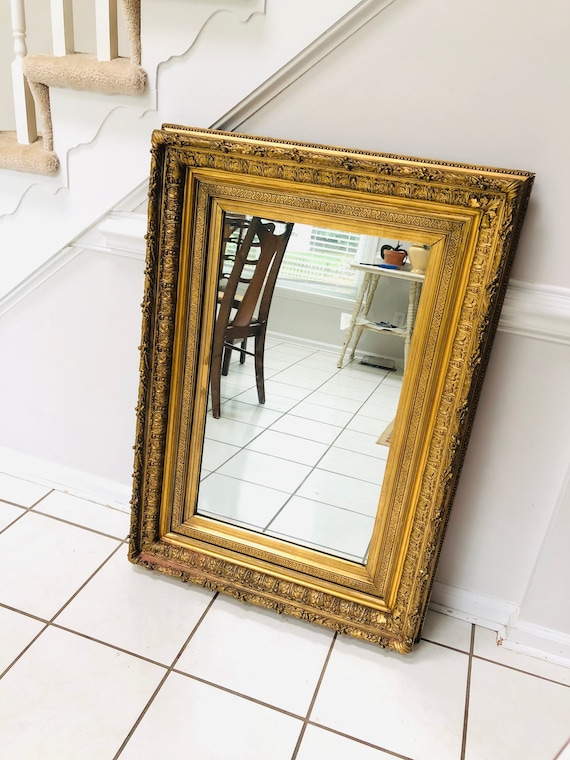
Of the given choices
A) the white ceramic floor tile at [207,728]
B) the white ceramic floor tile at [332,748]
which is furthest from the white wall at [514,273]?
the white ceramic floor tile at [207,728]

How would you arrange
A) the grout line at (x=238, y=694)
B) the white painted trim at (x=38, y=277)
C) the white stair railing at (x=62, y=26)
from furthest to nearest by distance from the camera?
the white painted trim at (x=38, y=277) < the white stair railing at (x=62, y=26) < the grout line at (x=238, y=694)

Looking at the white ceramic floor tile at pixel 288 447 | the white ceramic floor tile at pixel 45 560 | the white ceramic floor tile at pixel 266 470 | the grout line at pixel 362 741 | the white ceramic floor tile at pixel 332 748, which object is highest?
the white ceramic floor tile at pixel 288 447

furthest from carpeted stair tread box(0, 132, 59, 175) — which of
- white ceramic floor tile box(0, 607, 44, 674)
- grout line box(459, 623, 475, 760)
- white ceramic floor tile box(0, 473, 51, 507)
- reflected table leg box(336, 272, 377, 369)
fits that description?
grout line box(459, 623, 475, 760)

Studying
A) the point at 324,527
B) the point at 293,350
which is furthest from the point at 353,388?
the point at 324,527

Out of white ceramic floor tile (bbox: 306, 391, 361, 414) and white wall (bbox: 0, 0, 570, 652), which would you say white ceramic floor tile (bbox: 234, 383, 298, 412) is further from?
white wall (bbox: 0, 0, 570, 652)

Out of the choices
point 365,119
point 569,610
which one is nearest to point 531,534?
point 569,610

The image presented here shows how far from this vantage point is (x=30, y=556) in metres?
1.38

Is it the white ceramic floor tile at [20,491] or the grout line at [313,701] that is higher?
the grout line at [313,701]

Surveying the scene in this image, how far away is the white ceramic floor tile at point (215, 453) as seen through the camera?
4.33 feet

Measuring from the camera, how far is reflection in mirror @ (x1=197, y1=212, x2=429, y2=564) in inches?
43.3

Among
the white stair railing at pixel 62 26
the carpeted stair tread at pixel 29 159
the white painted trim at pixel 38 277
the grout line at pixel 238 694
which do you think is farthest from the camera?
the white painted trim at pixel 38 277

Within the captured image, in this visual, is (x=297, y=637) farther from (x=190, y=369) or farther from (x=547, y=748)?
(x=190, y=369)

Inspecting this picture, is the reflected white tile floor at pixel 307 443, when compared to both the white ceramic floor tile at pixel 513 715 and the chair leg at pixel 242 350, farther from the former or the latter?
the white ceramic floor tile at pixel 513 715

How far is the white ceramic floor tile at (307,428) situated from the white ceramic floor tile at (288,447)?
0.04ft
